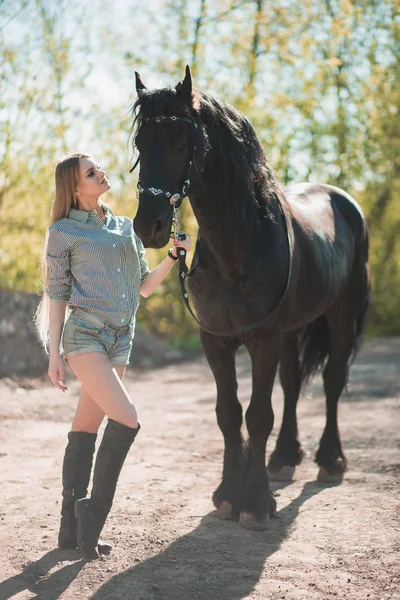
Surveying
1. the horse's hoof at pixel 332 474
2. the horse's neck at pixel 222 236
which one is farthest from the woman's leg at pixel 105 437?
the horse's hoof at pixel 332 474

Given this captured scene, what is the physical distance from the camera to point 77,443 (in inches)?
124

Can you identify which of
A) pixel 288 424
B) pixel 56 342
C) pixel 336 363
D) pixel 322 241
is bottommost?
pixel 288 424

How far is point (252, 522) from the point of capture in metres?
3.47

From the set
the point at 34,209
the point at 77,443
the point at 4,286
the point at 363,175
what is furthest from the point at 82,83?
the point at 77,443

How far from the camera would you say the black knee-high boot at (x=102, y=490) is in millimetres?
2943

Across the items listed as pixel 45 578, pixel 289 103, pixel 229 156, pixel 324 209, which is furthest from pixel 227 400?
pixel 289 103

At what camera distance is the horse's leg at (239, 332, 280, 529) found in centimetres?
362

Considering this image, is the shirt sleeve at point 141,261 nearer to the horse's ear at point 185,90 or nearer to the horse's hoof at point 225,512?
the horse's ear at point 185,90

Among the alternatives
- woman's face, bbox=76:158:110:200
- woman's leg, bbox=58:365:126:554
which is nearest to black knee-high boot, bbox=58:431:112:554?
woman's leg, bbox=58:365:126:554

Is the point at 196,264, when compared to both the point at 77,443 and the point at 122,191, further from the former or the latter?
the point at 122,191

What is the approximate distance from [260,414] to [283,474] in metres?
0.97

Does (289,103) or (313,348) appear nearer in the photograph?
(313,348)

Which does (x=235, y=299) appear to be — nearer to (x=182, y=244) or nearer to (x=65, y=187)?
(x=182, y=244)

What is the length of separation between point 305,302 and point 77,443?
1723 mm
